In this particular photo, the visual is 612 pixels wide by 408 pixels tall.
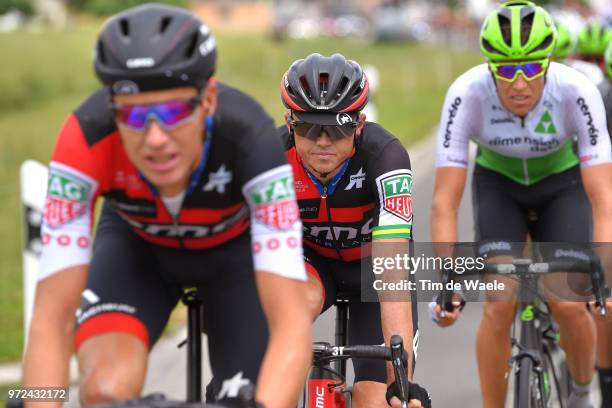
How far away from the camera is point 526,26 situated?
20.8ft

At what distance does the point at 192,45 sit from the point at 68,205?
0.68m

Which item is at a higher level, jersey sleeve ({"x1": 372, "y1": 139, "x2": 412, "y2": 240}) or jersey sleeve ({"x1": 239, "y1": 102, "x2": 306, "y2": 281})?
jersey sleeve ({"x1": 372, "y1": 139, "x2": 412, "y2": 240})

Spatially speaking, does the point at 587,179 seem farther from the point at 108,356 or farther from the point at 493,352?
the point at 108,356

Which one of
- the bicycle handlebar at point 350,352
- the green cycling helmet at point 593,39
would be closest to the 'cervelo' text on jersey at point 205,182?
the bicycle handlebar at point 350,352

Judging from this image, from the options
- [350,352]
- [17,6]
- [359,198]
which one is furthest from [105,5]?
[350,352]

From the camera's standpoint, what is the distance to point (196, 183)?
13.3 ft

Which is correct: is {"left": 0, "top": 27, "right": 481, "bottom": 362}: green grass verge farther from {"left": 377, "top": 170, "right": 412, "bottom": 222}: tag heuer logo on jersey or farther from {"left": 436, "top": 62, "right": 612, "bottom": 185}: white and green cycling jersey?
{"left": 377, "top": 170, "right": 412, "bottom": 222}: tag heuer logo on jersey

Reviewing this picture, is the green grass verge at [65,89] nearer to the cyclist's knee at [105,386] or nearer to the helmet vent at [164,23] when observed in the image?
the cyclist's knee at [105,386]

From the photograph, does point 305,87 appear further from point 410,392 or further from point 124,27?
point 124,27

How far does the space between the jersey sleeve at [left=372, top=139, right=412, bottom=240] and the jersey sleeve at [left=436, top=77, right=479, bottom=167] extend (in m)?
1.05

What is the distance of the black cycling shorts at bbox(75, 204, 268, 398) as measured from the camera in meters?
4.18

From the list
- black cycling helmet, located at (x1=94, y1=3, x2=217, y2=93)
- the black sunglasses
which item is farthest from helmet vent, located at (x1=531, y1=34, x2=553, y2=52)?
black cycling helmet, located at (x1=94, y1=3, x2=217, y2=93)

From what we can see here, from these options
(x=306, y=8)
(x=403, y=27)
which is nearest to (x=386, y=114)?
(x=403, y=27)

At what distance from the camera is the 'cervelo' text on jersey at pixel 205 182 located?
390 cm
